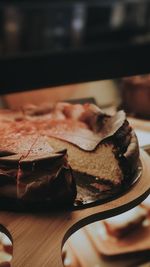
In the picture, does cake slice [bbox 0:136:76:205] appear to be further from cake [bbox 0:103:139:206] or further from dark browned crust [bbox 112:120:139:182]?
dark browned crust [bbox 112:120:139:182]

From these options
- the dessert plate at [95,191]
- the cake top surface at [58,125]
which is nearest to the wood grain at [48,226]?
the dessert plate at [95,191]

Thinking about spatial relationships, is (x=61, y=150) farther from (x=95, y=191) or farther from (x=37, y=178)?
(x=95, y=191)

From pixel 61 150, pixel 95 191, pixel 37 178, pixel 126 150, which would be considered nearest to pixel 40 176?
pixel 37 178

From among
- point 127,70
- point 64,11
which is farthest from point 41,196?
point 64,11

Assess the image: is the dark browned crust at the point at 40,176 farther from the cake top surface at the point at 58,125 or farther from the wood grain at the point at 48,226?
the cake top surface at the point at 58,125

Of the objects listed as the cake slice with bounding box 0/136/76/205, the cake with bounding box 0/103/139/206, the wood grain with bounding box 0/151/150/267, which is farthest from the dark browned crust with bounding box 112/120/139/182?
the cake slice with bounding box 0/136/76/205

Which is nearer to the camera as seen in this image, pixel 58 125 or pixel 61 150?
pixel 61 150
